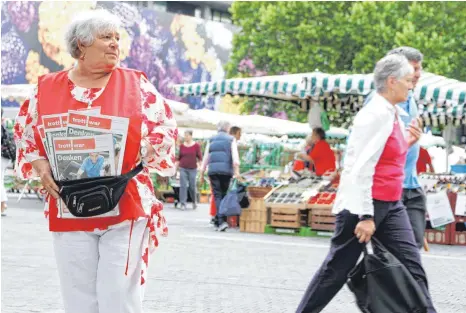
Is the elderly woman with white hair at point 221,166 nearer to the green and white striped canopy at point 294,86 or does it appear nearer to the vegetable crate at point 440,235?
the green and white striped canopy at point 294,86

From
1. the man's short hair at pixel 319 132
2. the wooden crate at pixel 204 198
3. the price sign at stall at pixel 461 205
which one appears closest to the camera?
the price sign at stall at pixel 461 205

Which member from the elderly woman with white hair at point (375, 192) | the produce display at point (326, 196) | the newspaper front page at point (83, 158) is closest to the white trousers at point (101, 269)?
the newspaper front page at point (83, 158)

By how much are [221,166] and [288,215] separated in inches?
52.0

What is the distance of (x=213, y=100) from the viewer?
2368 inches

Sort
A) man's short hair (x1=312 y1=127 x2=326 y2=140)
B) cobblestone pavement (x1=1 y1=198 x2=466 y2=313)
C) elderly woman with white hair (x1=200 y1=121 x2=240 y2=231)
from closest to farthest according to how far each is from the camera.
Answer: cobblestone pavement (x1=1 y1=198 x2=466 y2=313)
elderly woman with white hair (x1=200 y1=121 x2=240 y2=231)
man's short hair (x1=312 y1=127 x2=326 y2=140)

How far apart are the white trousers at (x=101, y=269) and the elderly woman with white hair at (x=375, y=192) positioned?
1795 mm

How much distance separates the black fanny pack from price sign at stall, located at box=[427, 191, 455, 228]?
415 inches

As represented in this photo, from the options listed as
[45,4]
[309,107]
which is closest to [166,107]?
[309,107]

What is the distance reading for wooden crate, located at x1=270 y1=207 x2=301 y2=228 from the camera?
1611 cm

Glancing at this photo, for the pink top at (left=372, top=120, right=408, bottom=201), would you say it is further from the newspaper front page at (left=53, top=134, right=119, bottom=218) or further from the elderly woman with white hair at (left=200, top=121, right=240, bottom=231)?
the elderly woman with white hair at (left=200, top=121, right=240, bottom=231)

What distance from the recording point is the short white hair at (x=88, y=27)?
4465mm

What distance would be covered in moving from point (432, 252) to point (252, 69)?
33.4m

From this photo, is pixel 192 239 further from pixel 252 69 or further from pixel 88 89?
pixel 252 69

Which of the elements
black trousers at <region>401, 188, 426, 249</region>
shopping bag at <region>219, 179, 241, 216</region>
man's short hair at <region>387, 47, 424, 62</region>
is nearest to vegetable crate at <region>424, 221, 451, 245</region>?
shopping bag at <region>219, 179, 241, 216</region>
